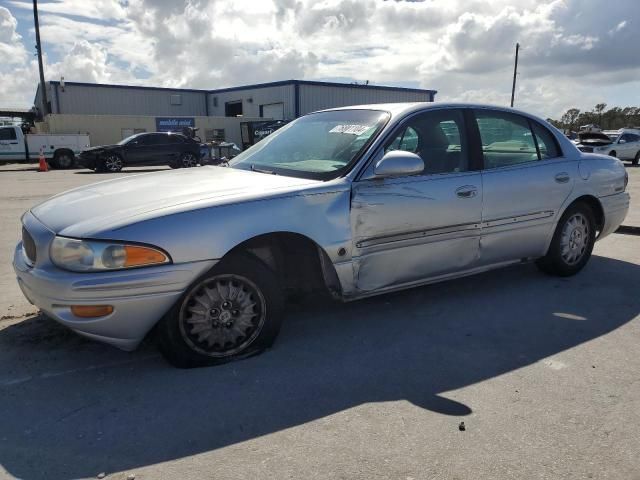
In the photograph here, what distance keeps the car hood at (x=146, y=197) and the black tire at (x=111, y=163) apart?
58.1 ft

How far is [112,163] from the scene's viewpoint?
20.4 m

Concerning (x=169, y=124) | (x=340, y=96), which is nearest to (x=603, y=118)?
(x=340, y=96)

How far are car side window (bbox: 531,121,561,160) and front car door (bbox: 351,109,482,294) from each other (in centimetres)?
95

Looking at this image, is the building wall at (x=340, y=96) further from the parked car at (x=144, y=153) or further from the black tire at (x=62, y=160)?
the black tire at (x=62, y=160)

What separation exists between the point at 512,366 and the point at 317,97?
37.1m

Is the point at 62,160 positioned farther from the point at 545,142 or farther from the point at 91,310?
the point at 91,310

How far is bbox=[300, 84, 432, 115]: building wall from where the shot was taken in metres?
38.1

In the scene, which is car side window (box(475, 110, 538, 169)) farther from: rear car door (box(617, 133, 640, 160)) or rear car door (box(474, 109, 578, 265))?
rear car door (box(617, 133, 640, 160))

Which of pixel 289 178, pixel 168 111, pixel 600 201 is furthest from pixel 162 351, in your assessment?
pixel 168 111

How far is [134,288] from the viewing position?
9.42ft

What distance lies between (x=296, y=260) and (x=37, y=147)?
2413cm

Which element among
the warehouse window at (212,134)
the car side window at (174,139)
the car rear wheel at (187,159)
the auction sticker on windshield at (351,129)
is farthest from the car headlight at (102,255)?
the warehouse window at (212,134)

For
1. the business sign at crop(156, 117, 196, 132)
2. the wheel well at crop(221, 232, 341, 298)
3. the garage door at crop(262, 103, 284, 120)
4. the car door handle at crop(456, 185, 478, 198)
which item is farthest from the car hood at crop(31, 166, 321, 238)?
the garage door at crop(262, 103, 284, 120)

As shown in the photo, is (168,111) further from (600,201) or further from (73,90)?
(600,201)
